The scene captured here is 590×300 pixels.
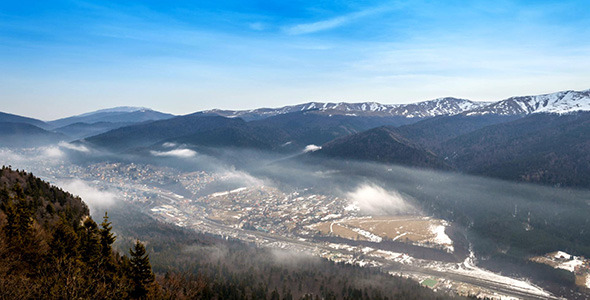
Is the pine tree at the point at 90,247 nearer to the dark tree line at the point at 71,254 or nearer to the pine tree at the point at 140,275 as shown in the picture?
the dark tree line at the point at 71,254

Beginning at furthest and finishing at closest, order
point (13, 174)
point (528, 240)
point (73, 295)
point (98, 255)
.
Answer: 1. point (528, 240)
2. point (13, 174)
3. point (98, 255)
4. point (73, 295)

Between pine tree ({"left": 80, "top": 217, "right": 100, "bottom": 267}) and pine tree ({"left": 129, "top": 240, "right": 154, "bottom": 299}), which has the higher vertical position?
pine tree ({"left": 80, "top": 217, "right": 100, "bottom": 267})

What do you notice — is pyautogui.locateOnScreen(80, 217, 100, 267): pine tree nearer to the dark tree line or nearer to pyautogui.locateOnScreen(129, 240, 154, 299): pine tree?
the dark tree line

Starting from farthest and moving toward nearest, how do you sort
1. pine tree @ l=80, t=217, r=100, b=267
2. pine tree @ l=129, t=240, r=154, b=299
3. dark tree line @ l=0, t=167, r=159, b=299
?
pine tree @ l=80, t=217, r=100, b=267 → pine tree @ l=129, t=240, r=154, b=299 → dark tree line @ l=0, t=167, r=159, b=299

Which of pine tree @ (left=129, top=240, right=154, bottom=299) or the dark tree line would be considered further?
pine tree @ (left=129, top=240, right=154, bottom=299)

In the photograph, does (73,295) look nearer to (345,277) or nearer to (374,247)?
(345,277)

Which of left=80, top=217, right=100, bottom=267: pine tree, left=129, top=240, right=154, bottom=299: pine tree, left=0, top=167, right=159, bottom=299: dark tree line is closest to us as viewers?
left=0, top=167, right=159, bottom=299: dark tree line

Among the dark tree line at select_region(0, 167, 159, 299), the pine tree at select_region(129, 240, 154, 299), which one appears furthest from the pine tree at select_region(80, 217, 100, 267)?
the pine tree at select_region(129, 240, 154, 299)

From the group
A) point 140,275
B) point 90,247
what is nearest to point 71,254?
point 90,247

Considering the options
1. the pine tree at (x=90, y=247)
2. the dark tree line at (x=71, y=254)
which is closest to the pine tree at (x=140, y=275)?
the dark tree line at (x=71, y=254)

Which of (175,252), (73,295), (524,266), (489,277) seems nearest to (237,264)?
(175,252)

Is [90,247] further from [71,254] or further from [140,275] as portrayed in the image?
[140,275]
